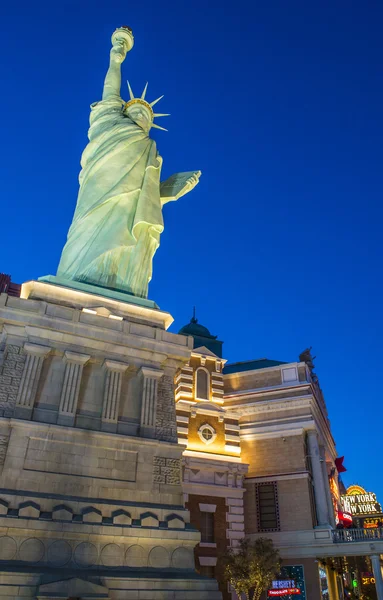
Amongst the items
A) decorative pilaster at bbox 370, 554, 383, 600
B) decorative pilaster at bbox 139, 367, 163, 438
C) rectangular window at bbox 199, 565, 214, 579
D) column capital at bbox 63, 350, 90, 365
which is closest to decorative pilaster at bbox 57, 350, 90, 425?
column capital at bbox 63, 350, 90, 365

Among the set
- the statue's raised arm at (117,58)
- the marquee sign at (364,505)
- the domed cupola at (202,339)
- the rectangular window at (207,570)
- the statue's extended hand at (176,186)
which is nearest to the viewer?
the rectangular window at (207,570)

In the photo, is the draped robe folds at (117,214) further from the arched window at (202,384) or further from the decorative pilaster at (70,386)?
the arched window at (202,384)

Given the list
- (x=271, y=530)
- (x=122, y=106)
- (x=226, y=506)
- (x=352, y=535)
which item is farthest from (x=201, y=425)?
(x=122, y=106)

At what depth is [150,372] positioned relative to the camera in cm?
1722

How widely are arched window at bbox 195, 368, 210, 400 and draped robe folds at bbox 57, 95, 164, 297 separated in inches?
457

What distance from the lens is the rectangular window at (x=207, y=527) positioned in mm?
26297

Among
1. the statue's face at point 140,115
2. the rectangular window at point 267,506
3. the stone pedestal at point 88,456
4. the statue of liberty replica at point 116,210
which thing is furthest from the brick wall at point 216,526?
the statue's face at point 140,115

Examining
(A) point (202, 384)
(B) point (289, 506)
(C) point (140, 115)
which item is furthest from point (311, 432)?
(C) point (140, 115)

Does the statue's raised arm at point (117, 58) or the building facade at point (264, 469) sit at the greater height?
the statue's raised arm at point (117, 58)

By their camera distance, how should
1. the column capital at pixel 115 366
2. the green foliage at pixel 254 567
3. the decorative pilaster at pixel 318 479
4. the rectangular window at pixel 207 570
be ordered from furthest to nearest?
the decorative pilaster at pixel 318 479 < the rectangular window at pixel 207 570 < the green foliage at pixel 254 567 < the column capital at pixel 115 366

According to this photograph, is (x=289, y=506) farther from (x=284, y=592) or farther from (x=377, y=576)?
(x=377, y=576)

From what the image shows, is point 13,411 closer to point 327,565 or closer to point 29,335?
point 29,335

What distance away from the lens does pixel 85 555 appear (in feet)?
42.9

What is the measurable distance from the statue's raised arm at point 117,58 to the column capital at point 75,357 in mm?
17537
